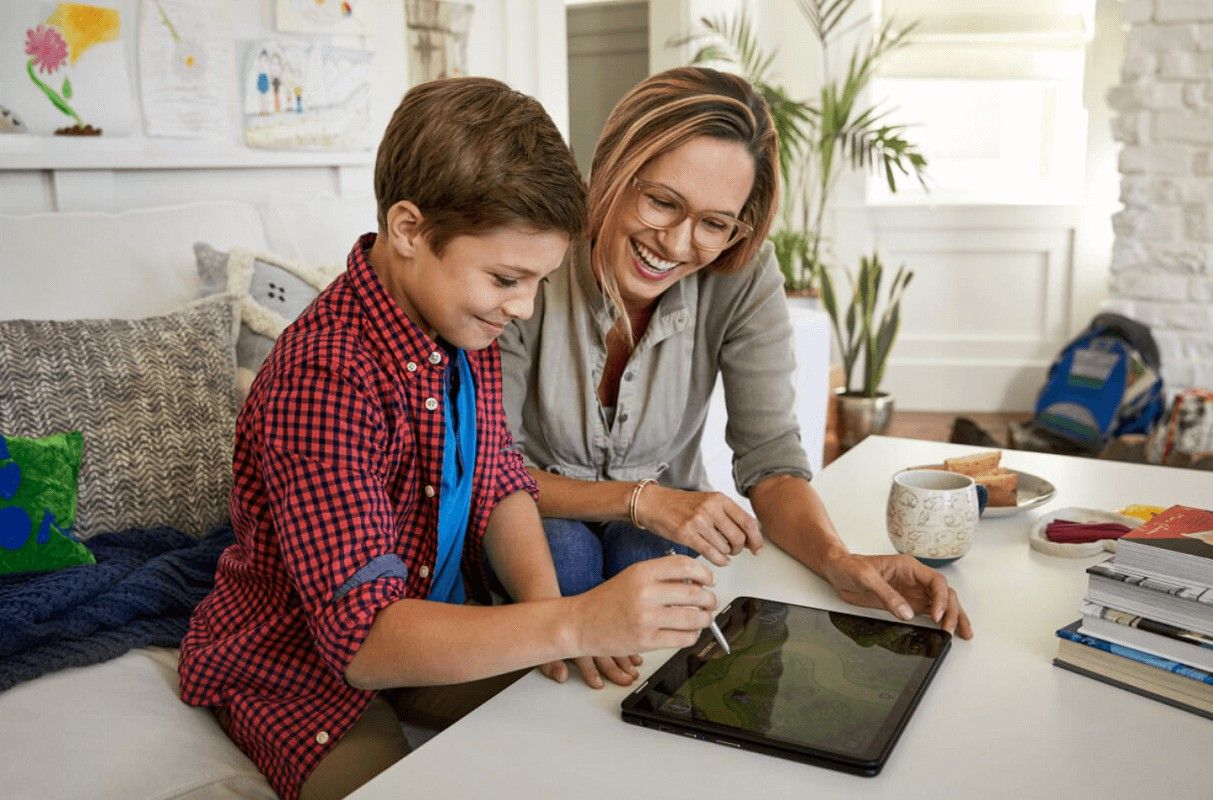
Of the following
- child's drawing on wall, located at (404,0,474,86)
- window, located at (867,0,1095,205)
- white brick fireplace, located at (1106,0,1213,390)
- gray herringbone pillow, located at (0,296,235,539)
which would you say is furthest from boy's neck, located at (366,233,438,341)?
window, located at (867,0,1095,205)

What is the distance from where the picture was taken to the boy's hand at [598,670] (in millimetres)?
984

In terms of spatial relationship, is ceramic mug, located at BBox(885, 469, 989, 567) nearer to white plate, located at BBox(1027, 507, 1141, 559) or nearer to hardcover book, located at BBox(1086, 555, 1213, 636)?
white plate, located at BBox(1027, 507, 1141, 559)

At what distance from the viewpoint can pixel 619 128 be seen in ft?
4.69

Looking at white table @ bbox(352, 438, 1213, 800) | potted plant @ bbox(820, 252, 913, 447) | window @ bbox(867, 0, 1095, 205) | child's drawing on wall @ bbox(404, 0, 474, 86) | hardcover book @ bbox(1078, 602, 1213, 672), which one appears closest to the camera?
white table @ bbox(352, 438, 1213, 800)

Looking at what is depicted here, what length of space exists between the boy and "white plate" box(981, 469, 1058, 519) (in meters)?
0.59

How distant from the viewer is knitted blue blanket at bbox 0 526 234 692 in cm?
123

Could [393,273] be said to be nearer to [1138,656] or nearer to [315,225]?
[1138,656]

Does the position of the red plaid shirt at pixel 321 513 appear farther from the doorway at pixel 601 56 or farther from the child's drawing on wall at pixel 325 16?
the doorway at pixel 601 56

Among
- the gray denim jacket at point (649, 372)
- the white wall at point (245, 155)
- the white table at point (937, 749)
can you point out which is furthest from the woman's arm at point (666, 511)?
the white wall at point (245, 155)

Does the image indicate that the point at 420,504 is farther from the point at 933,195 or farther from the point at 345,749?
the point at 933,195

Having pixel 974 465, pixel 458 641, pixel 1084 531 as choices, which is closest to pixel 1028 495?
pixel 974 465

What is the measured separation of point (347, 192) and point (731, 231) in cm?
145

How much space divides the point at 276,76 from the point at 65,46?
499mm

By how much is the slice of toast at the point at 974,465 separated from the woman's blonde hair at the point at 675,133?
0.42m
